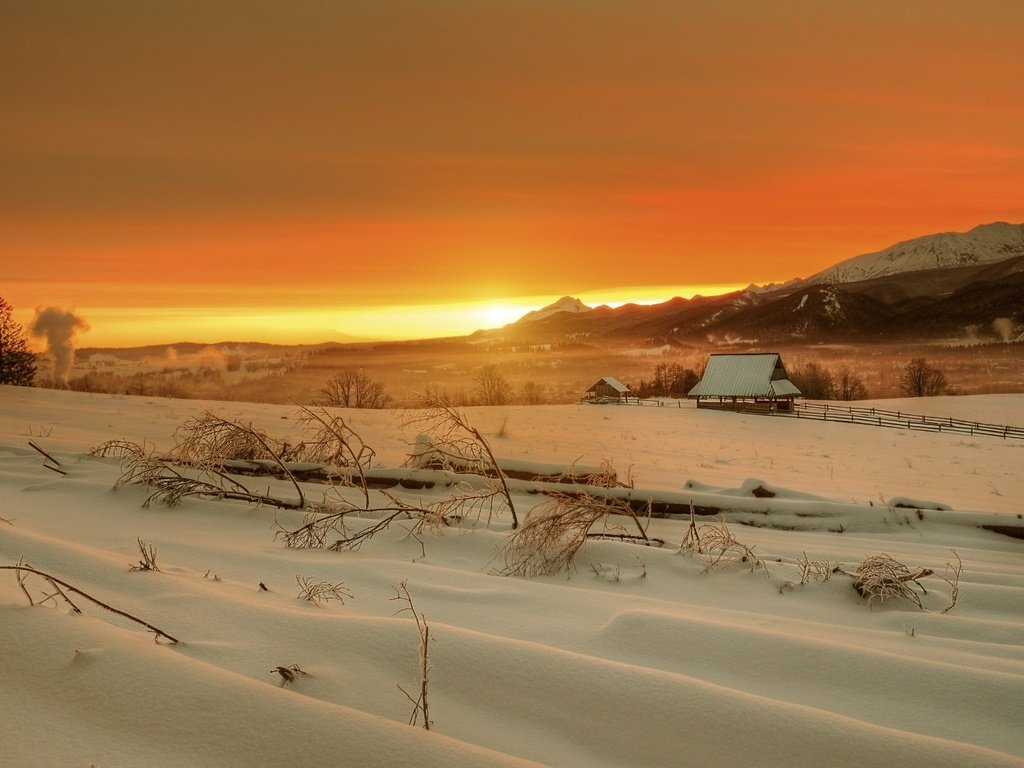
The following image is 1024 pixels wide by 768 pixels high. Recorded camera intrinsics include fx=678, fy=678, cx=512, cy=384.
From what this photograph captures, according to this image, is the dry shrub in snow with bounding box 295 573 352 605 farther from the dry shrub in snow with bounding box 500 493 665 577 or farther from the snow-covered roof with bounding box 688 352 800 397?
the snow-covered roof with bounding box 688 352 800 397

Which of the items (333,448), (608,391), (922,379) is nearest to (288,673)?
(333,448)

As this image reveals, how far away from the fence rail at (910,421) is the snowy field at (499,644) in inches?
1254

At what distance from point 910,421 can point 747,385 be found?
29.2 feet

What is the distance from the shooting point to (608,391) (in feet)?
156

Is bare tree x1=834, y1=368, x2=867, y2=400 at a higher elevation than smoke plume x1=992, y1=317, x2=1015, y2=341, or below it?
below

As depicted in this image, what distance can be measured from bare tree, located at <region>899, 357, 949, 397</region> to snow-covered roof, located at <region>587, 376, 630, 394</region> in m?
40.6

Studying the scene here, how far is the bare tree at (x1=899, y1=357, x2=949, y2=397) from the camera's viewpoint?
233 feet

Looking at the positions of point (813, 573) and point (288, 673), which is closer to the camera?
point (288, 673)

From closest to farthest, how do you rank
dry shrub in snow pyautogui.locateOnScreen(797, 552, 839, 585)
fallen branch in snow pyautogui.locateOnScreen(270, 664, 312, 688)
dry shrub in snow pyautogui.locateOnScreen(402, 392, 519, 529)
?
fallen branch in snow pyautogui.locateOnScreen(270, 664, 312, 688) < dry shrub in snow pyautogui.locateOnScreen(797, 552, 839, 585) < dry shrub in snow pyautogui.locateOnScreen(402, 392, 519, 529)

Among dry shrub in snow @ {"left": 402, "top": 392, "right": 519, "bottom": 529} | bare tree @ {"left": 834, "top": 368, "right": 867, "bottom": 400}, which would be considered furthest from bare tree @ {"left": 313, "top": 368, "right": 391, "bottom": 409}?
bare tree @ {"left": 834, "top": 368, "right": 867, "bottom": 400}

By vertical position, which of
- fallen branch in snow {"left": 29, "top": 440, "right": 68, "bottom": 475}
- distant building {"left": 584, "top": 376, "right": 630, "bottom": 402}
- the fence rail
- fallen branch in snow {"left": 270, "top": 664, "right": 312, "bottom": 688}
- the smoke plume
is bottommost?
the fence rail

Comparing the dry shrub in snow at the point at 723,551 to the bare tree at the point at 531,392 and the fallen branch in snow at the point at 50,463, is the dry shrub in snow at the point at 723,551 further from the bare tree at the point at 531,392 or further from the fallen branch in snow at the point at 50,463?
the bare tree at the point at 531,392

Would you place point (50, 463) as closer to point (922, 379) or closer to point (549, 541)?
point (549, 541)

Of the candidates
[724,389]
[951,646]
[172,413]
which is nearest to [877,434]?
[724,389]
